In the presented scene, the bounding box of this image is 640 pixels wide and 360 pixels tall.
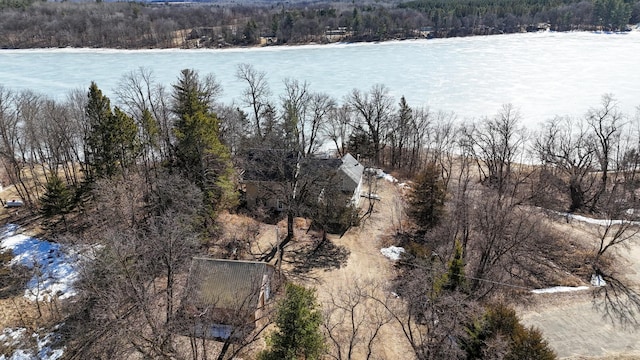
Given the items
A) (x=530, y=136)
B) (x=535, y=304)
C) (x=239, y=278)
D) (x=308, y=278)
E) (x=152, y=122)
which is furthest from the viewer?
(x=530, y=136)

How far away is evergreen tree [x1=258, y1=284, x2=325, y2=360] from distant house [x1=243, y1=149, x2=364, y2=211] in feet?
38.1

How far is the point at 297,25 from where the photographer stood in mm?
91938

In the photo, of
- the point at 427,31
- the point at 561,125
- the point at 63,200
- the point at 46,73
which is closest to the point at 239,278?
the point at 63,200

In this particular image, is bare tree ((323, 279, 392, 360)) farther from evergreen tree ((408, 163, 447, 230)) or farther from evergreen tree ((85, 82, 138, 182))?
evergreen tree ((85, 82, 138, 182))

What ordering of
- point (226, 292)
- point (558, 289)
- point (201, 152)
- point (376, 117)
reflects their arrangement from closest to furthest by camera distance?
point (226, 292), point (558, 289), point (201, 152), point (376, 117)

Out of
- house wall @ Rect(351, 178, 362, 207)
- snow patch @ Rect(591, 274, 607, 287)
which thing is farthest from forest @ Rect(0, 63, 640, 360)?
house wall @ Rect(351, 178, 362, 207)

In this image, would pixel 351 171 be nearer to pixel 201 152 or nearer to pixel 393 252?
pixel 393 252

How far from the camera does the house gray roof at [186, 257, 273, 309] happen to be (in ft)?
56.1

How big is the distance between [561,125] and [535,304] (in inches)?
1106

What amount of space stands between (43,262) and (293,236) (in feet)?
42.3

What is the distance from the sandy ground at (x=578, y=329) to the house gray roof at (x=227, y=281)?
38.4 ft

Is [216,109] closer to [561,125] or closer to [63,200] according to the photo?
[63,200]

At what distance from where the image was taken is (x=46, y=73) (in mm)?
59281

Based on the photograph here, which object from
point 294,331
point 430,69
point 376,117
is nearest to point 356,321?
point 294,331
